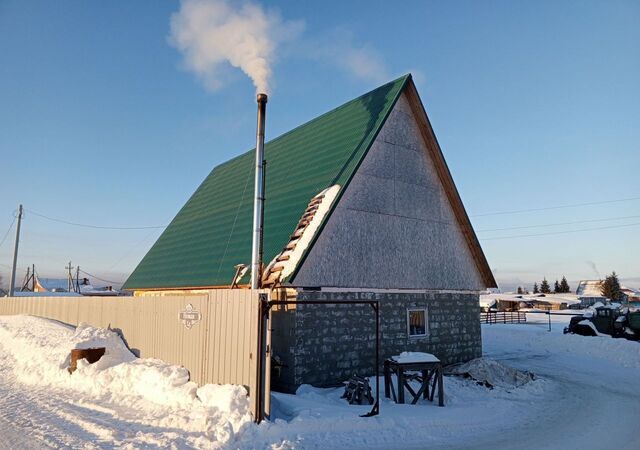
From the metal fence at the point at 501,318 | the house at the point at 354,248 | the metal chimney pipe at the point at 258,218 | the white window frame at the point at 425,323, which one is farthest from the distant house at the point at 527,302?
the metal chimney pipe at the point at 258,218

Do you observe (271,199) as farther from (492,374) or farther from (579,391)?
(579,391)

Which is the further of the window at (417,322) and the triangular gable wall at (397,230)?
the window at (417,322)

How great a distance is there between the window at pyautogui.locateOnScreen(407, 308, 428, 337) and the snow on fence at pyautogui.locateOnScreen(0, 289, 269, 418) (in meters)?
7.00

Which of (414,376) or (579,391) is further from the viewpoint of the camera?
(579,391)

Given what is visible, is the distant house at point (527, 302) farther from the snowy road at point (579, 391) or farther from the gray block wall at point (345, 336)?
the gray block wall at point (345, 336)

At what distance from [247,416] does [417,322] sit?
8.31m

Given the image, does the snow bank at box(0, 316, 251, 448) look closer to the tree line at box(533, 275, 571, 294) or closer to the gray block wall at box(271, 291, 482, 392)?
the gray block wall at box(271, 291, 482, 392)

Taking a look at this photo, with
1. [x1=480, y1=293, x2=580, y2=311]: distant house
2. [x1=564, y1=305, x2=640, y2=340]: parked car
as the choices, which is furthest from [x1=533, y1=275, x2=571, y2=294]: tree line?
[x1=564, y1=305, x2=640, y2=340]: parked car

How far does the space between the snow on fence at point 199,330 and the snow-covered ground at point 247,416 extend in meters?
0.41

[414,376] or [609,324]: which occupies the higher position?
[414,376]

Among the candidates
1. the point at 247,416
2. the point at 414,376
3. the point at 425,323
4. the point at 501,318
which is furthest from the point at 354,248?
the point at 501,318

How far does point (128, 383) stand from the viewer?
483 inches

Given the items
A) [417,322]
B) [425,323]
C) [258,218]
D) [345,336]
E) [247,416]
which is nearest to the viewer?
[247,416]

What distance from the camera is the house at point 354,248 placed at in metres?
12.9
